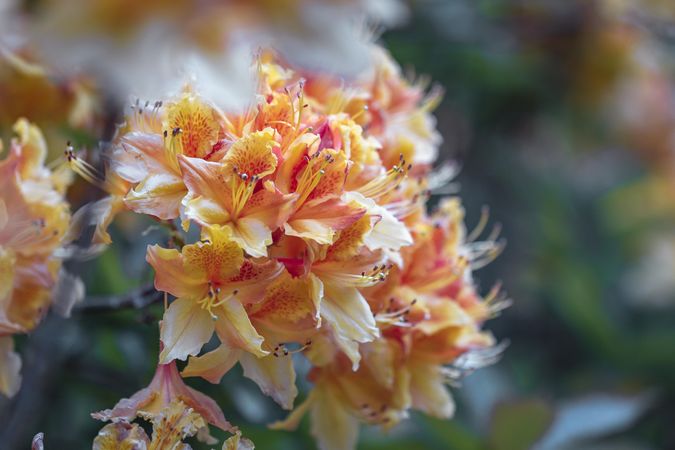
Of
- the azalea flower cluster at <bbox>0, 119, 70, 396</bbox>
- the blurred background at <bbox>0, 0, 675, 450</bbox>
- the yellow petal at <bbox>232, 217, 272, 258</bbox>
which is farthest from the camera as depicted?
the blurred background at <bbox>0, 0, 675, 450</bbox>

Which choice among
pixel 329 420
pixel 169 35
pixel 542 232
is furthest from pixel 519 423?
pixel 542 232

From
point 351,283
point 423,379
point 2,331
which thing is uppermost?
point 351,283

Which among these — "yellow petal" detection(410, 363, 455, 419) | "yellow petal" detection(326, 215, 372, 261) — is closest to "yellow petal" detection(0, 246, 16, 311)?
"yellow petal" detection(326, 215, 372, 261)

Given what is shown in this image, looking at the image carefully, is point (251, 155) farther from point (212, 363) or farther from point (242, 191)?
point (212, 363)

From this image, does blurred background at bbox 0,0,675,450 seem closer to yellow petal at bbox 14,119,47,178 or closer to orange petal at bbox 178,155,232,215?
yellow petal at bbox 14,119,47,178

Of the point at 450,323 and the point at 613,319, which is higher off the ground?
the point at 450,323

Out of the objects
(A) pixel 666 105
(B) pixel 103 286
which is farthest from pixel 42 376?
(A) pixel 666 105

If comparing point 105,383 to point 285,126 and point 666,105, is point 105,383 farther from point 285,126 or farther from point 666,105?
point 666,105
